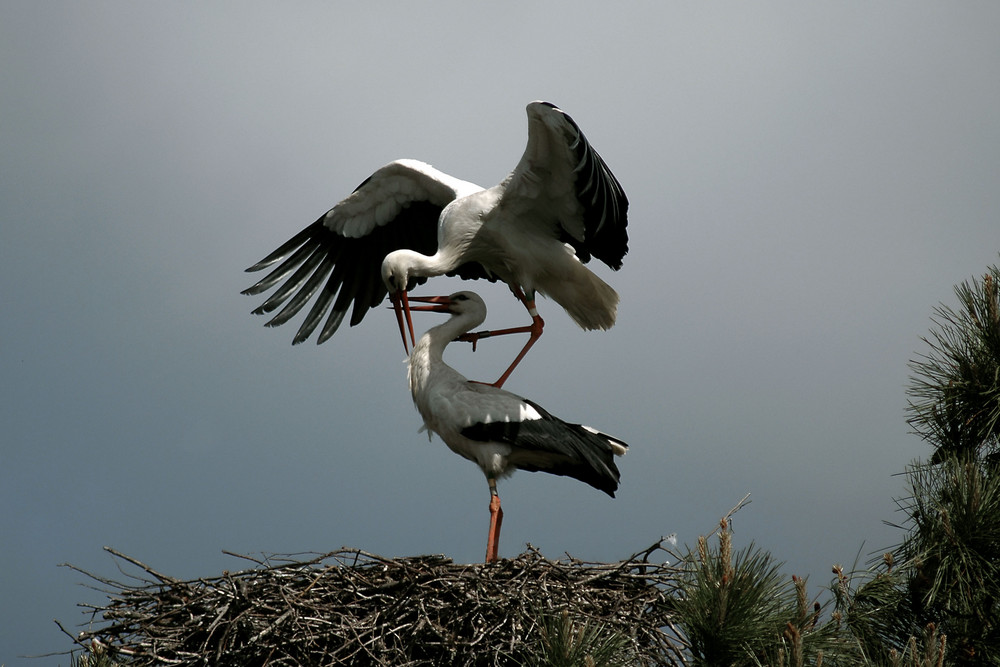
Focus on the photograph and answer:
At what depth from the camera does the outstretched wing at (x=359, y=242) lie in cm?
722

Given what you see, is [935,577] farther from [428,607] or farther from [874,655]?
[428,607]

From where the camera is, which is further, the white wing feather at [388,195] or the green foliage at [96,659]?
the white wing feather at [388,195]

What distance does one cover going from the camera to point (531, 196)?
6.28 meters

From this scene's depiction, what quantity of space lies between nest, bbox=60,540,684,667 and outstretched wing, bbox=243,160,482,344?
3051mm

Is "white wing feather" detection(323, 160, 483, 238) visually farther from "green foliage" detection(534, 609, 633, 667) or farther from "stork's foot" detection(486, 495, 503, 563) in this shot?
"green foliage" detection(534, 609, 633, 667)

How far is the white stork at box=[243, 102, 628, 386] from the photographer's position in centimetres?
602

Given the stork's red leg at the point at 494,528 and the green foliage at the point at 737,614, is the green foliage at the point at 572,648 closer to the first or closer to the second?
the green foliage at the point at 737,614

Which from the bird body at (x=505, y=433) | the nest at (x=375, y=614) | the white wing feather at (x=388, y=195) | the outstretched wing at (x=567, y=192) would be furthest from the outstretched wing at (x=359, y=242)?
the nest at (x=375, y=614)

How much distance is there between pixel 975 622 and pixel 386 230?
16.2ft

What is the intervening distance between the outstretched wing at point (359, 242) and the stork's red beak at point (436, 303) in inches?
53.5

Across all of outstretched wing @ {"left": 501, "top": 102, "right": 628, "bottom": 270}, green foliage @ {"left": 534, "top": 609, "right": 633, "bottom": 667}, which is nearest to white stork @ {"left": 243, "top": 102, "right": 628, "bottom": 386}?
outstretched wing @ {"left": 501, "top": 102, "right": 628, "bottom": 270}

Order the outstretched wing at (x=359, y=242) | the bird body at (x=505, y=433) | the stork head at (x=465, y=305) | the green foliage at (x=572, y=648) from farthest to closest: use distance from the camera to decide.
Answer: the outstretched wing at (x=359, y=242)
the stork head at (x=465, y=305)
the bird body at (x=505, y=433)
the green foliage at (x=572, y=648)

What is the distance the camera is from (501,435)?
5.07 meters

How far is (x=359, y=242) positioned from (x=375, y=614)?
3.92 m
